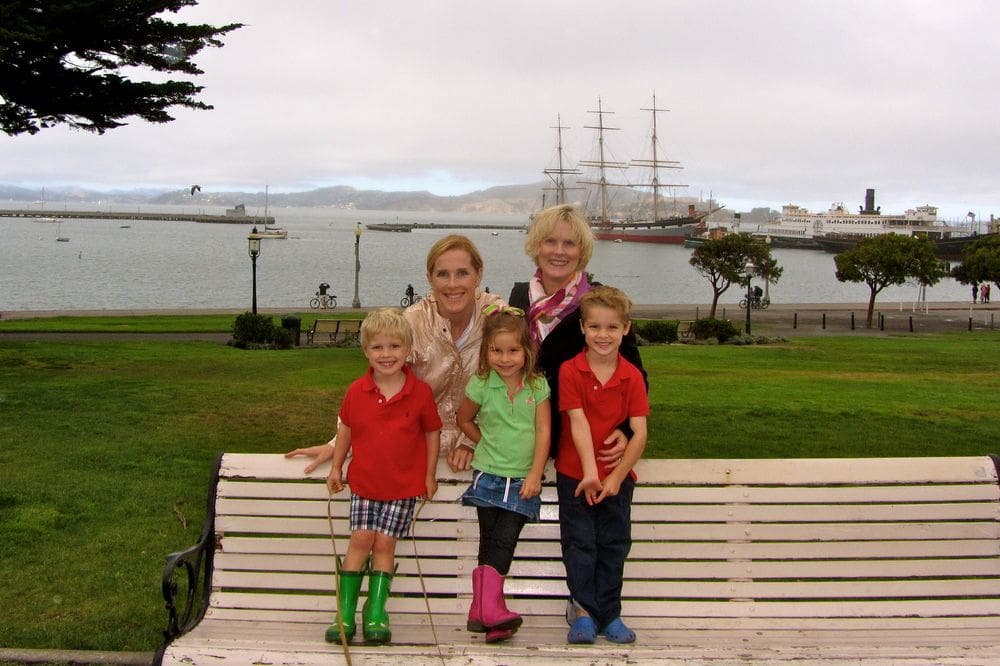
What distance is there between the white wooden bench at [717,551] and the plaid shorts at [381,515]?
0.21 meters

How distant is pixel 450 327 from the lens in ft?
13.6

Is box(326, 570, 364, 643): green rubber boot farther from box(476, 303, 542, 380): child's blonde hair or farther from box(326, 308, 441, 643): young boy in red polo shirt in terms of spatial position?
box(476, 303, 542, 380): child's blonde hair

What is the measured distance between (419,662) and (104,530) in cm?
308

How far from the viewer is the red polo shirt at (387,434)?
3.94m

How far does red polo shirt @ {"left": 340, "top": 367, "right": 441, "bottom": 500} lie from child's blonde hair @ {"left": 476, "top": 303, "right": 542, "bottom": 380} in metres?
0.31

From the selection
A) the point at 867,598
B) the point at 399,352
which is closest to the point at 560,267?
the point at 399,352

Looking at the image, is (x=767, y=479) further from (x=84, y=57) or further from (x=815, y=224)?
(x=815, y=224)

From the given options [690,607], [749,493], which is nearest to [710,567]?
[690,607]

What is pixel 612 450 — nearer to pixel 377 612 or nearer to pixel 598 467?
pixel 598 467

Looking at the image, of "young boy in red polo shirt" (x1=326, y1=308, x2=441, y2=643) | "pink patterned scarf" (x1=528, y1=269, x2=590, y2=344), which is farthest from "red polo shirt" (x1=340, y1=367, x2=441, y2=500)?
"pink patterned scarf" (x1=528, y1=269, x2=590, y2=344)

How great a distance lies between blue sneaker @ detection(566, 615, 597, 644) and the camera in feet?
12.2

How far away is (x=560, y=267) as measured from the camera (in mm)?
4105

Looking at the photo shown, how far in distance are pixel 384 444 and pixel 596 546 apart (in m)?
1.02

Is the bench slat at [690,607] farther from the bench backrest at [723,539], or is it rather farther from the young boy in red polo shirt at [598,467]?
the young boy in red polo shirt at [598,467]
